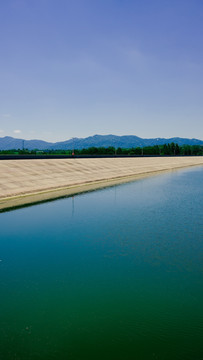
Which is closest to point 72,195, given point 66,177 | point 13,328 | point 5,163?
point 66,177

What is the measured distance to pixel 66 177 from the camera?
49.1 metres

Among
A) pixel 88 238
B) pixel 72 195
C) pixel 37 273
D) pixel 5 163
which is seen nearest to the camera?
pixel 37 273

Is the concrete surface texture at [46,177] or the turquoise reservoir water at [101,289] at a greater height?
the concrete surface texture at [46,177]

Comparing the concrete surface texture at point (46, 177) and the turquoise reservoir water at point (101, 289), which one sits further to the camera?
the concrete surface texture at point (46, 177)

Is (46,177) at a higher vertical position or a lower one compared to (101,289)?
higher

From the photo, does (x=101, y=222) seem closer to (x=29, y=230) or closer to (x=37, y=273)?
(x=29, y=230)

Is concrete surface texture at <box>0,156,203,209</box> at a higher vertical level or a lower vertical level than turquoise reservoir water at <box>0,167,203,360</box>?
higher

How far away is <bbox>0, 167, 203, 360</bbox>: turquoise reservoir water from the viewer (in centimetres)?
805

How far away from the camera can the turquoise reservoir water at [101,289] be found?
8.05 metres

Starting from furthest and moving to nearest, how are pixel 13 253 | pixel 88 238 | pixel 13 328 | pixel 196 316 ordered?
pixel 88 238
pixel 13 253
pixel 196 316
pixel 13 328

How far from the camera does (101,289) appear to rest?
1122 cm

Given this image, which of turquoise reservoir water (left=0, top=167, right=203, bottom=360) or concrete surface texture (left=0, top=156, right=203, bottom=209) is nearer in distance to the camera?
turquoise reservoir water (left=0, top=167, right=203, bottom=360)

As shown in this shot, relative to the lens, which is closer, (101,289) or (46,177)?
(101,289)

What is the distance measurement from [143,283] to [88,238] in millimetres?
6759
